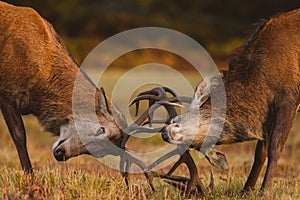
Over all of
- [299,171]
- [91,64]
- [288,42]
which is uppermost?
[288,42]

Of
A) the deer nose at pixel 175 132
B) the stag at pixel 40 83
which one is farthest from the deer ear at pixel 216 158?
the stag at pixel 40 83

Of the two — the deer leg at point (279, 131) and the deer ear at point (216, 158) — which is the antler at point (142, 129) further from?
the deer leg at point (279, 131)

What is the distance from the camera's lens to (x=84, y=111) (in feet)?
28.2

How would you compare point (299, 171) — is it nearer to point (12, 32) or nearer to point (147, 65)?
point (12, 32)

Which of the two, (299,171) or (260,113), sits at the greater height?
(260,113)

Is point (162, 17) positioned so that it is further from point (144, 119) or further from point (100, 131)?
point (144, 119)

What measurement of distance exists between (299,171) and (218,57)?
33.6m

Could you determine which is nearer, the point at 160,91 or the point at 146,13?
the point at 160,91

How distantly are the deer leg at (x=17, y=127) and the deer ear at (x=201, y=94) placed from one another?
2.31 m

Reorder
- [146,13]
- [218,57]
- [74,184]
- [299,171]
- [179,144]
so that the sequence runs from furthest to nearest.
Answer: [146,13]
[218,57]
[299,171]
[179,144]
[74,184]

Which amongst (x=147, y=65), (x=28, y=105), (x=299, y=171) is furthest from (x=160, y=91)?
(x=147, y=65)

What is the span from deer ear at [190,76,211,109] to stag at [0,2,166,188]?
3.12 feet

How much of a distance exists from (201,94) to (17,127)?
2.47 m

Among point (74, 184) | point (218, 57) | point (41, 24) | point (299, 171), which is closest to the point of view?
point (74, 184)
